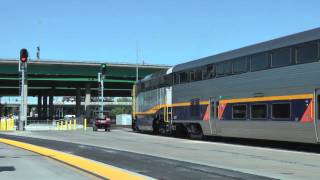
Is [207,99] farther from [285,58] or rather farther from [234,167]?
[234,167]

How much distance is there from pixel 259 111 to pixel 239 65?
2.93 m

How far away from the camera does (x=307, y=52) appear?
21859 mm

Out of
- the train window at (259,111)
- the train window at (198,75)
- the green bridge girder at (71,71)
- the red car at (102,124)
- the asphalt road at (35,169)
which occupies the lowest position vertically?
the asphalt road at (35,169)

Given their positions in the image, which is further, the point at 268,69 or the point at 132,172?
the point at 268,69

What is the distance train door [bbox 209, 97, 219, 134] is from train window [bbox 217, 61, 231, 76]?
1.44 metres

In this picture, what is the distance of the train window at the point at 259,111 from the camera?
24.9 m

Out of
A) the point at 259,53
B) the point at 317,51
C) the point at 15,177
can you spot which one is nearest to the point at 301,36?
the point at 317,51

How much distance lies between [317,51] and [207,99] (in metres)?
9.87

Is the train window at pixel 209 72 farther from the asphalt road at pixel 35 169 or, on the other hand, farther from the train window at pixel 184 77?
the asphalt road at pixel 35 169

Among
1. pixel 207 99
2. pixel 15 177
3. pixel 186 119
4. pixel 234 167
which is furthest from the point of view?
pixel 186 119

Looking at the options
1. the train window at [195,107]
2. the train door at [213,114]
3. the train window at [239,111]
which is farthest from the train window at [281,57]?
the train window at [195,107]

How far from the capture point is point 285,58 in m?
23.3

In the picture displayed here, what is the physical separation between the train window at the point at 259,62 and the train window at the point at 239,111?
1969mm

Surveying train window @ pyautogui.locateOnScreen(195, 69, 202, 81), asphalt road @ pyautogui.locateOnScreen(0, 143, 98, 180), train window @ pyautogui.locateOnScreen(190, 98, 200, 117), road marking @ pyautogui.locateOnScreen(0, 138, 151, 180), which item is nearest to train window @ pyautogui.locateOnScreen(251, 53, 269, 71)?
train window @ pyautogui.locateOnScreen(195, 69, 202, 81)
